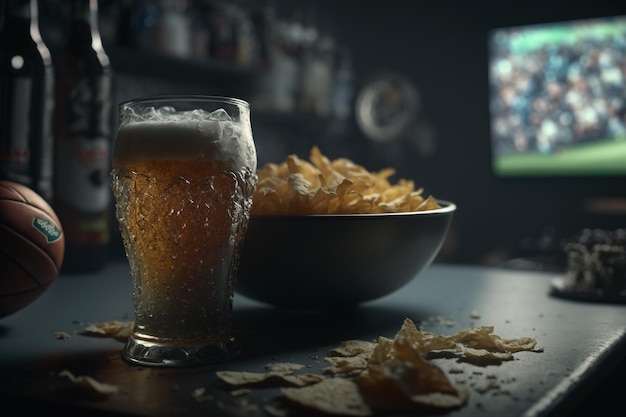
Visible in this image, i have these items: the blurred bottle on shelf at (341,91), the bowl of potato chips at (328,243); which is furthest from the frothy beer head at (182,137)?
the blurred bottle on shelf at (341,91)

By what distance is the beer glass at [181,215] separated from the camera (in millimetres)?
732

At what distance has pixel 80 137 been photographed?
58.4 inches

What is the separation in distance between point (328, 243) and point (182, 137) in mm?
254

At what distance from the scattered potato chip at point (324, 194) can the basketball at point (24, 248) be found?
294 mm

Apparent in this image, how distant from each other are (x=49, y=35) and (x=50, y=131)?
617 mm

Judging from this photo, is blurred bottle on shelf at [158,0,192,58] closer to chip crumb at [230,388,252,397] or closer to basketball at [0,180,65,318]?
basketball at [0,180,65,318]

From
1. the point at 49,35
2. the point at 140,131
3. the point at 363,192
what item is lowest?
the point at 363,192

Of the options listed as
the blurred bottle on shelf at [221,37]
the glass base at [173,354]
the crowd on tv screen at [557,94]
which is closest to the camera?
the glass base at [173,354]

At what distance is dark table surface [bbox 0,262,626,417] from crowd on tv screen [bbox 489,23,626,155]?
112 inches

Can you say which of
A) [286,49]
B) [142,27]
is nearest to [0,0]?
[142,27]

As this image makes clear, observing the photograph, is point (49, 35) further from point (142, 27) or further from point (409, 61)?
point (409, 61)

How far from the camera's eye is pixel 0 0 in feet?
5.41

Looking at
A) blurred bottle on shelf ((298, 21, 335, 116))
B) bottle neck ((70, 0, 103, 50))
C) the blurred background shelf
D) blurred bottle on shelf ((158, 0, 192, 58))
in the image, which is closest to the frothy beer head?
bottle neck ((70, 0, 103, 50))

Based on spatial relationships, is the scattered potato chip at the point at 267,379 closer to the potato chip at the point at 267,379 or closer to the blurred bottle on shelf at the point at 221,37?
the potato chip at the point at 267,379
